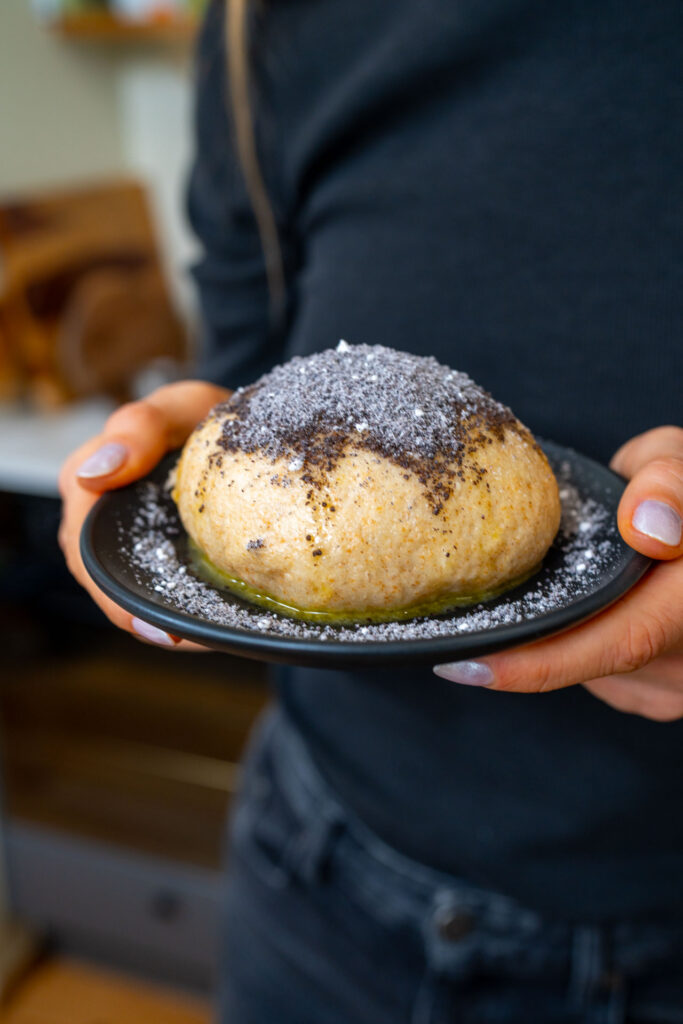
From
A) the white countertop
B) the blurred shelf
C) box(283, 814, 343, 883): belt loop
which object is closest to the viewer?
box(283, 814, 343, 883): belt loop

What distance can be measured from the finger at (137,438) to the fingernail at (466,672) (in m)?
0.29

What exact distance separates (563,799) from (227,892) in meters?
0.48

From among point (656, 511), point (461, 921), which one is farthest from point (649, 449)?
point (461, 921)

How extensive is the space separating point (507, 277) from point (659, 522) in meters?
0.36

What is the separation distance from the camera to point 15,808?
181cm

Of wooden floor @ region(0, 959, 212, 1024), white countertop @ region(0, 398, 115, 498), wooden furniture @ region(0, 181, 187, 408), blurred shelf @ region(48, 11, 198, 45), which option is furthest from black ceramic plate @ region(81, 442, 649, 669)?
blurred shelf @ region(48, 11, 198, 45)

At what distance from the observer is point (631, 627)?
21.1 inches

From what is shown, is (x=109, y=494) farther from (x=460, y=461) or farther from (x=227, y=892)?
(x=227, y=892)

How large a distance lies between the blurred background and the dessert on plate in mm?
1133

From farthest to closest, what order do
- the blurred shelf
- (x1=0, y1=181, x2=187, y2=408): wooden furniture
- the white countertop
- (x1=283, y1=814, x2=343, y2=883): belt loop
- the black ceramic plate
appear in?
the blurred shelf, (x1=0, y1=181, x2=187, y2=408): wooden furniture, the white countertop, (x1=283, y1=814, x2=343, y2=883): belt loop, the black ceramic plate

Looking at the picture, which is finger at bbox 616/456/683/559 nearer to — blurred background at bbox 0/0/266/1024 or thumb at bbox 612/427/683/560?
thumb at bbox 612/427/683/560

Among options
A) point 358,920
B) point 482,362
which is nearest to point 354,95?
point 482,362

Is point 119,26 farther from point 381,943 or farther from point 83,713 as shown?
Result: point 381,943

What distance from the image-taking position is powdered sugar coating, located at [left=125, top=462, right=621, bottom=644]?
20.2 inches
